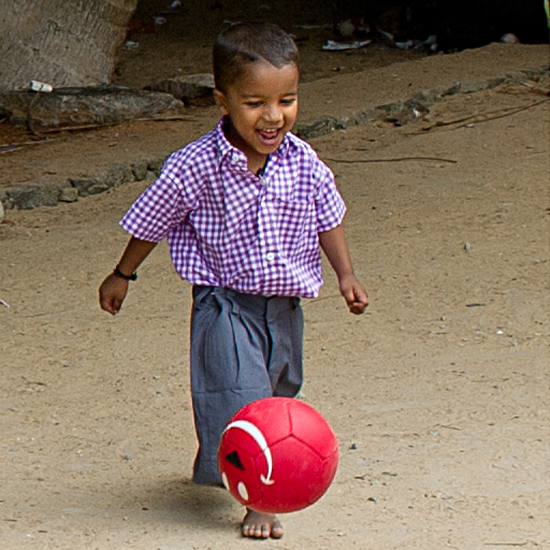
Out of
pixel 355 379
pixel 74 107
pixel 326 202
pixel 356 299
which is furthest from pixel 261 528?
pixel 74 107

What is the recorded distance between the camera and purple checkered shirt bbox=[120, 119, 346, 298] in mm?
2922

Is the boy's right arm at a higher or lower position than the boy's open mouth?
lower

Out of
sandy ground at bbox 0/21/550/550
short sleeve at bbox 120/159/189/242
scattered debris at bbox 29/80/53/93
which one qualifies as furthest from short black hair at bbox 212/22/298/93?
scattered debris at bbox 29/80/53/93

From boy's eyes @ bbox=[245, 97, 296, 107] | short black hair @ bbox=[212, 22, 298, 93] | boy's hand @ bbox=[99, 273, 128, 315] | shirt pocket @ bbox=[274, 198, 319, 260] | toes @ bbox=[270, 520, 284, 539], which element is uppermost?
short black hair @ bbox=[212, 22, 298, 93]

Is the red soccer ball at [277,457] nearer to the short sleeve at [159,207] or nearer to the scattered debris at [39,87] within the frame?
the short sleeve at [159,207]

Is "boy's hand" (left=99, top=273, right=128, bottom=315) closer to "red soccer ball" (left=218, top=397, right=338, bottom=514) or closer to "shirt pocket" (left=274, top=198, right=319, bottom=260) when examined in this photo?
"shirt pocket" (left=274, top=198, right=319, bottom=260)

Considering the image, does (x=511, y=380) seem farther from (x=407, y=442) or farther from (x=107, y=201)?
(x=107, y=201)

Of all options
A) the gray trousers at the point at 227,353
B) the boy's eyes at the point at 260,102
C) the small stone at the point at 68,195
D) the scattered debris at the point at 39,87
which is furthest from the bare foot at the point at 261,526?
the scattered debris at the point at 39,87

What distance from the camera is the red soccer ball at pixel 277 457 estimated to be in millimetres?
2633

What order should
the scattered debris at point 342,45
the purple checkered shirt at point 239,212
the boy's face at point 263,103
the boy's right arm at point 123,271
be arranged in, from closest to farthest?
1. the boy's face at point 263,103
2. the purple checkered shirt at point 239,212
3. the boy's right arm at point 123,271
4. the scattered debris at point 342,45

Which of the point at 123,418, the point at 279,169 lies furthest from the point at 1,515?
the point at 279,169

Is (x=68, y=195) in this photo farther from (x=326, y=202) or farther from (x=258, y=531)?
(x=258, y=531)

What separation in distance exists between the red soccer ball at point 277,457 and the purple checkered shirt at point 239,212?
426 millimetres

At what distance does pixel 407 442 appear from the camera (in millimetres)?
3582
